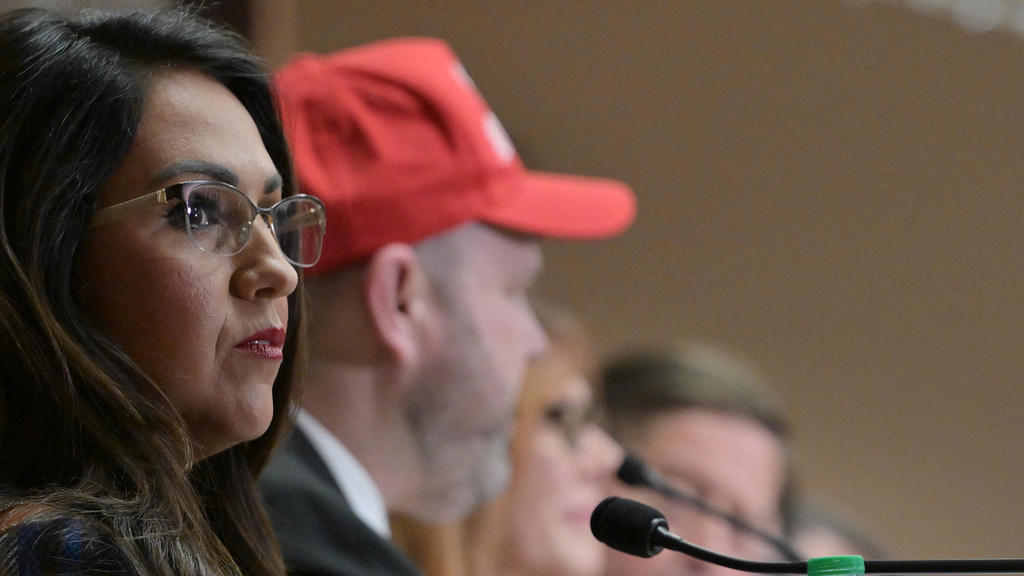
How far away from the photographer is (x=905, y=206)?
10.9 feet

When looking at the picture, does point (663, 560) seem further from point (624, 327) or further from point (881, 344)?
point (881, 344)

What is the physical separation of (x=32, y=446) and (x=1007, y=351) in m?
2.95

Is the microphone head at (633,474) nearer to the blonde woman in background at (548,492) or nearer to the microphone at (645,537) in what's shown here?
the blonde woman in background at (548,492)

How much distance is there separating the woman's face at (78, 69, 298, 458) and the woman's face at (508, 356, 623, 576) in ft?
4.18

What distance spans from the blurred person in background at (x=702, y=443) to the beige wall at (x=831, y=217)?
0.55m

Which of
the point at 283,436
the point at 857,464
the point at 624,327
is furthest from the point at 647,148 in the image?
the point at 283,436

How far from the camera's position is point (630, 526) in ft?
3.47

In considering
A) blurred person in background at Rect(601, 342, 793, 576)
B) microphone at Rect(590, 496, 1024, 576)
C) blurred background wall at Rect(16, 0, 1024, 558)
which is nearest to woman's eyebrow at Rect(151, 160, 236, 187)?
microphone at Rect(590, 496, 1024, 576)

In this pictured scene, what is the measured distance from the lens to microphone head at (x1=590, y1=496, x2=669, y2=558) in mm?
1055

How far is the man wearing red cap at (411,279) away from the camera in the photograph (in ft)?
5.56

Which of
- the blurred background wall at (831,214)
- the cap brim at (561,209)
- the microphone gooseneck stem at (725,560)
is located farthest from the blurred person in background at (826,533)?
the microphone gooseneck stem at (725,560)

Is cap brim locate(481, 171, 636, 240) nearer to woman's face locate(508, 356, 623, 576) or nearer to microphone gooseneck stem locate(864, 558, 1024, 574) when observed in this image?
woman's face locate(508, 356, 623, 576)

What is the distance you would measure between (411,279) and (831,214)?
73.2 inches

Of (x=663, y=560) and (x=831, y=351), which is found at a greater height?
(x=831, y=351)
